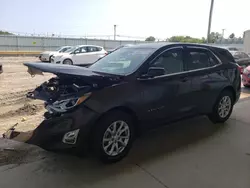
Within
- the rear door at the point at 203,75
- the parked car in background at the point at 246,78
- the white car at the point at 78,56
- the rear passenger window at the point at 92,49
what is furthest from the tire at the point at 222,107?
the rear passenger window at the point at 92,49

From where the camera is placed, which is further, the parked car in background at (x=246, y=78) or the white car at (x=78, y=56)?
the white car at (x=78, y=56)

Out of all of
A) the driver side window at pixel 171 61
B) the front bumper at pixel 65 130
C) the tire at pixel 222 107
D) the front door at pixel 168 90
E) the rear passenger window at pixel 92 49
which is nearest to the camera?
the front bumper at pixel 65 130

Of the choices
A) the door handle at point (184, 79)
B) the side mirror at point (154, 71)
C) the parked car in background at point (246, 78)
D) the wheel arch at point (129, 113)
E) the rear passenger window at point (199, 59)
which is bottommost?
the parked car in background at point (246, 78)

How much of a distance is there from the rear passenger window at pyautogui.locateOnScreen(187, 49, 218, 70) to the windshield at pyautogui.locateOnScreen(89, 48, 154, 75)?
843mm

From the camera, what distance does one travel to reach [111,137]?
10.8ft

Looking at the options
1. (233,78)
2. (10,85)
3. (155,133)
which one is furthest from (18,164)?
(10,85)

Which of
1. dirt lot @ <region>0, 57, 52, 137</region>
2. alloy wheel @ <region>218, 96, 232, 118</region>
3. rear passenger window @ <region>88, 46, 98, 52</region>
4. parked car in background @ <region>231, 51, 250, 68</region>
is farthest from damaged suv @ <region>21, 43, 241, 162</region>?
rear passenger window @ <region>88, 46, 98, 52</region>

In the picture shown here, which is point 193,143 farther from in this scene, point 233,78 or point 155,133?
point 233,78

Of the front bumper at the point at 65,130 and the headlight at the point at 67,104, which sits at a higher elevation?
the headlight at the point at 67,104

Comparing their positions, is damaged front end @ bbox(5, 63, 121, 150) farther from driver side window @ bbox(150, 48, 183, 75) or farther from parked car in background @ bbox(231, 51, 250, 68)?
parked car in background @ bbox(231, 51, 250, 68)

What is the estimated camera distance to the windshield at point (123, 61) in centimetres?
373

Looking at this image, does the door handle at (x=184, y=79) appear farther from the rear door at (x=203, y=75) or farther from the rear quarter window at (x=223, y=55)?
the rear quarter window at (x=223, y=55)

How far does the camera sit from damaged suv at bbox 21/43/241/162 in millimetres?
3012

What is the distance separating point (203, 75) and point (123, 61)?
1570 millimetres
